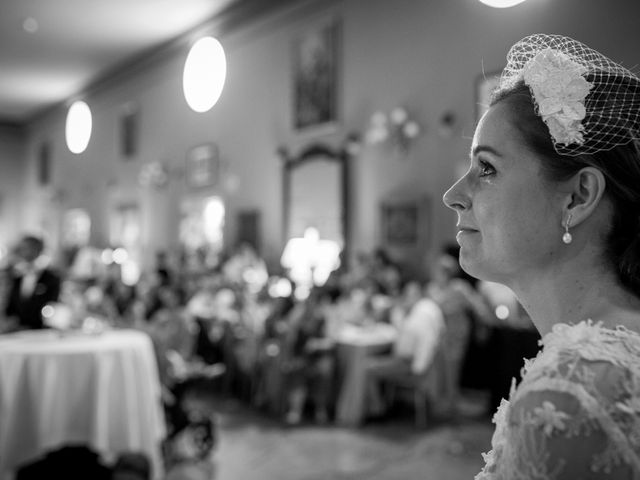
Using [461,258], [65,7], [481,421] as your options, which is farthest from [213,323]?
[461,258]

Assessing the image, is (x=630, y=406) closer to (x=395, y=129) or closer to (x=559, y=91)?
(x=559, y=91)

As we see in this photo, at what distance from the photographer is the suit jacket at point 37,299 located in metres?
5.15

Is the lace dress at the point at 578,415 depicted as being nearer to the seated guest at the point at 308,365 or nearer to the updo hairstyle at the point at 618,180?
the updo hairstyle at the point at 618,180

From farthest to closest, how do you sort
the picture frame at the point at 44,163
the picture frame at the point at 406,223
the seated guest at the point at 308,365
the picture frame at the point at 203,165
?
1. the picture frame at the point at 44,163
2. the picture frame at the point at 203,165
3. the picture frame at the point at 406,223
4. the seated guest at the point at 308,365

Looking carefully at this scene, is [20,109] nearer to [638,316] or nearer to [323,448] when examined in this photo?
[323,448]

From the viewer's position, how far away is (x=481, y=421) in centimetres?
553

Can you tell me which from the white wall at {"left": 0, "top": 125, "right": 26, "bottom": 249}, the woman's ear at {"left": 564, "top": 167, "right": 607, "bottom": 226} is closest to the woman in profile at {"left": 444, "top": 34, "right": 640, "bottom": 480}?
the woman's ear at {"left": 564, "top": 167, "right": 607, "bottom": 226}

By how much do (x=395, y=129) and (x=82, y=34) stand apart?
6.24 metres

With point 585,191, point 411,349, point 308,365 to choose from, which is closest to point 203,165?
point 308,365

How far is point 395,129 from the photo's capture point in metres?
6.98

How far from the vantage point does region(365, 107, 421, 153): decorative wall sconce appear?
22.5 feet

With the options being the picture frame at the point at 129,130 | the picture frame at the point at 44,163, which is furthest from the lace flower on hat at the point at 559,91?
the picture frame at the point at 44,163

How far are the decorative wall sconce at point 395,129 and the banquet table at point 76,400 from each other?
4015 mm

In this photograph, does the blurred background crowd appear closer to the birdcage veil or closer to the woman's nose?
the woman's nose
